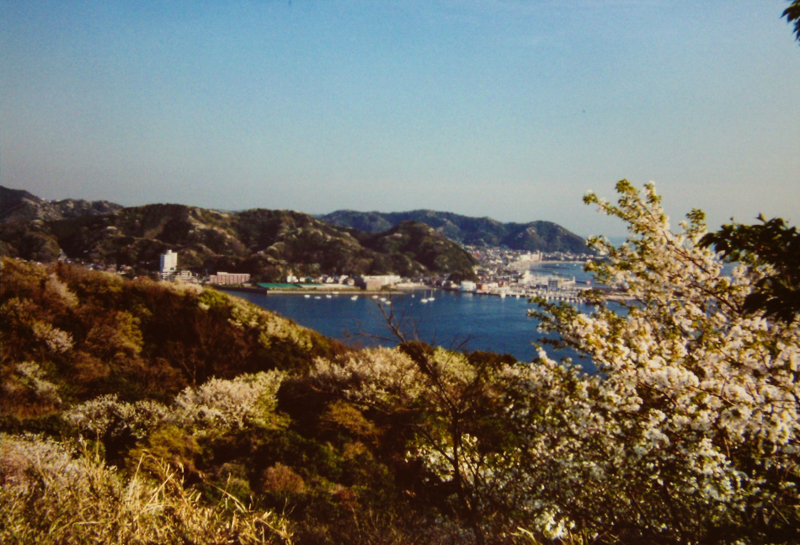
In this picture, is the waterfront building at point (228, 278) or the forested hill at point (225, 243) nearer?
the forested hill at point (225, 243)

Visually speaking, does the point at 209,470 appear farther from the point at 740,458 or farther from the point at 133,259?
the point at 133,259

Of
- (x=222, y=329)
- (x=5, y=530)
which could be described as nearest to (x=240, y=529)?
(x=5, y=530)

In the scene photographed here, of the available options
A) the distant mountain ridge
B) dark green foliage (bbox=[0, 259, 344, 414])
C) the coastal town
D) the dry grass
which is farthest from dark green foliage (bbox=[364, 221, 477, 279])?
the dry grass

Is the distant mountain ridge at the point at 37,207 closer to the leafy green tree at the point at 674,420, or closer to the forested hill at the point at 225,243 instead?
the forested hill at the point at 225,243

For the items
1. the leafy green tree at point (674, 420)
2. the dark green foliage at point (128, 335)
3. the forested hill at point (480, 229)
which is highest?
the forested hill at point (480, 229)

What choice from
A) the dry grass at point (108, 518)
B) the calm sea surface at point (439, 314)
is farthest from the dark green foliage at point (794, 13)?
the calm sea surface at point (439, 314)

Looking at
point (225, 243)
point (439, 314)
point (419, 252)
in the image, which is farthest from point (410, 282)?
point (225, 243)
